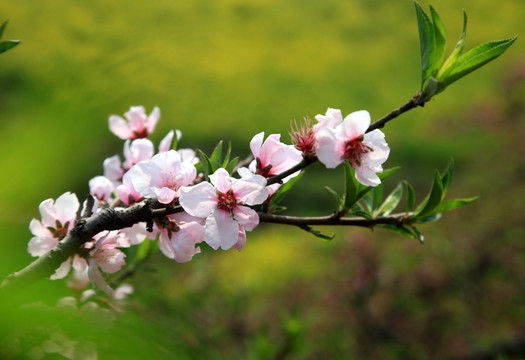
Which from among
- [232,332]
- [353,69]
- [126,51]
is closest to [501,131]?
[232,332]

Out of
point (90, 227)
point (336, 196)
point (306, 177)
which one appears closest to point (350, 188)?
point (336, 196)

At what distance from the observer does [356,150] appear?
541 mm

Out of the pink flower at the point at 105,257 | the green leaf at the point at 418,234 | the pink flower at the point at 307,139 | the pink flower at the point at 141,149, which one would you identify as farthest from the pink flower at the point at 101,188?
the green leaf at the point at 418,234

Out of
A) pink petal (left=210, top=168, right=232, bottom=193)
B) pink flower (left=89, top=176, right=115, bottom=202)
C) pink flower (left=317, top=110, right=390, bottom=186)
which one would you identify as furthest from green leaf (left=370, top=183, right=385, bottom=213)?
pink flower (left=89, top=176, right=115, bottom=202)

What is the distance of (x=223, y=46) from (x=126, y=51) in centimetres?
751

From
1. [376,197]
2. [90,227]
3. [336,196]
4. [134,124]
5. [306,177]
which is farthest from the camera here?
[306,177]

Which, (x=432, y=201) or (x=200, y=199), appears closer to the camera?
(x=200, y=199)

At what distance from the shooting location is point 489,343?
8.23ft

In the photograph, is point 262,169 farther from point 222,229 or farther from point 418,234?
point 418,234

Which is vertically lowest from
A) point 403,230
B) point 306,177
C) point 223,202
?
point 306,177

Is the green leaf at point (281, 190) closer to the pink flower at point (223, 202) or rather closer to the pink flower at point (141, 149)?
the pink flower at point (223, 202)

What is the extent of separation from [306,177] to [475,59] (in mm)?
6140

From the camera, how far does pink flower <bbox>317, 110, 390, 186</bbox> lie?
51 cm

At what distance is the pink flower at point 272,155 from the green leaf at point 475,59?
18 centimetres
